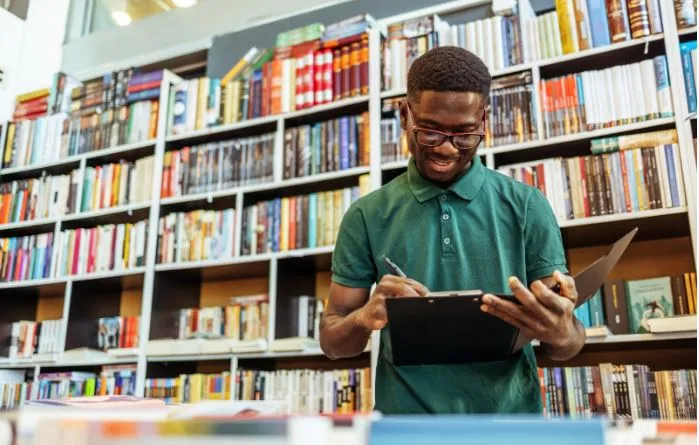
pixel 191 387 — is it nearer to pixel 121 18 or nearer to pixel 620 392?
pixel 620 392

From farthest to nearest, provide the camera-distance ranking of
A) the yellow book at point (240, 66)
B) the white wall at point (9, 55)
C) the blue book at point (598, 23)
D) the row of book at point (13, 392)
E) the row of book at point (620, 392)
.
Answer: the white wall at point (9, 55) < the yellow book at point (240, 66) < the row of book at point (13, 392) < the blue book at point (598, 23) < the row of book at point (620, 392)

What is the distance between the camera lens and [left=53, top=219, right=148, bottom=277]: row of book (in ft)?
9.80

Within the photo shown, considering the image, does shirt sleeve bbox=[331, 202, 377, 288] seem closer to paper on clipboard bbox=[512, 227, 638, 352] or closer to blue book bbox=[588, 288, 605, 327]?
paper on clipboard bbox=[512, 227, 638, 352]

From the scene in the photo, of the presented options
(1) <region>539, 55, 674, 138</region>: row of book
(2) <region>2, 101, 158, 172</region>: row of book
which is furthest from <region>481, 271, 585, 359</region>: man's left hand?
(2) <region>2, 101, 158, 172</region>: row of book

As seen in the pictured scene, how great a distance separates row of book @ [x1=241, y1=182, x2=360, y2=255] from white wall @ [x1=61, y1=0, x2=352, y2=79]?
3.81 feet

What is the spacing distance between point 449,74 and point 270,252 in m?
1.54

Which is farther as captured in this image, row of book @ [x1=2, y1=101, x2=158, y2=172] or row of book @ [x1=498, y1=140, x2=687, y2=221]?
row of book @ [x1=2, y1=101, x2=158, y2=172]

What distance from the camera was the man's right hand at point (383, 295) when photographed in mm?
1049

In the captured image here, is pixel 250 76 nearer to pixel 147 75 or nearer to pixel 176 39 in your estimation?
pixel 147 75

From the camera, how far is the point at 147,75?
10.7 ft

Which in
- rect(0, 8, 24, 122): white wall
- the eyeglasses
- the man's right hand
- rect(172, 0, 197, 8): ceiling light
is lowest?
the man's right hand

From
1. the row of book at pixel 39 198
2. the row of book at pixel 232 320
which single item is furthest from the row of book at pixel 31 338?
the row of book at pixel 232 320

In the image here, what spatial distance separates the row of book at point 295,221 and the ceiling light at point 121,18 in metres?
1.83

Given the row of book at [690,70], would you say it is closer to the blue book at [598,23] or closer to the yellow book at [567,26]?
the blue book at [598,23]
